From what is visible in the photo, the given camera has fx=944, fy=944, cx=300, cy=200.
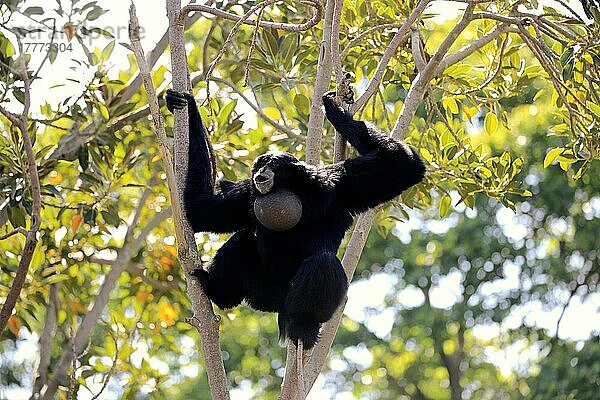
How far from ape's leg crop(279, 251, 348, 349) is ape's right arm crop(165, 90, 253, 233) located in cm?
60

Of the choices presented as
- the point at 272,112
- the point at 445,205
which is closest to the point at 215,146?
the point at 272,112

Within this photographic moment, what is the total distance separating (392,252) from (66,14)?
625 inches

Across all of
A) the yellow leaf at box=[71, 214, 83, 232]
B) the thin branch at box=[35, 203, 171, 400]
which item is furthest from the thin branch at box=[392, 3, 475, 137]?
the yellow leaf at box=[71, 214, 83, 232]

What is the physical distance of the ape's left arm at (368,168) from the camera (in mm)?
4746

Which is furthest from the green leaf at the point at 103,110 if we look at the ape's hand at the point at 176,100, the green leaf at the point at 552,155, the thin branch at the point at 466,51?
the green leaf at the point at 552,155

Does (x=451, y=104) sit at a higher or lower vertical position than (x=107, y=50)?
lower

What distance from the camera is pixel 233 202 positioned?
16.0 feet

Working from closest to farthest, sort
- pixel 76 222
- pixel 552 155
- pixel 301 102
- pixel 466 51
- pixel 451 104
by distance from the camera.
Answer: pixel 466 51 → pixel 552 155 → pixel 451 104 → pixel 301 102 → pixel 76 222

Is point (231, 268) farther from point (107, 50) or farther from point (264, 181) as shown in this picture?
point (107, 50)

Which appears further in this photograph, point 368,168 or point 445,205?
point 445,205

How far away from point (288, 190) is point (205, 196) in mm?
473

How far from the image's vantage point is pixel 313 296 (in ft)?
14.4

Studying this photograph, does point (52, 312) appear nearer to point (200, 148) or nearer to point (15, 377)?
point (200, 148)

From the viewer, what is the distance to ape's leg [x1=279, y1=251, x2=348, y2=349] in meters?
4.38
